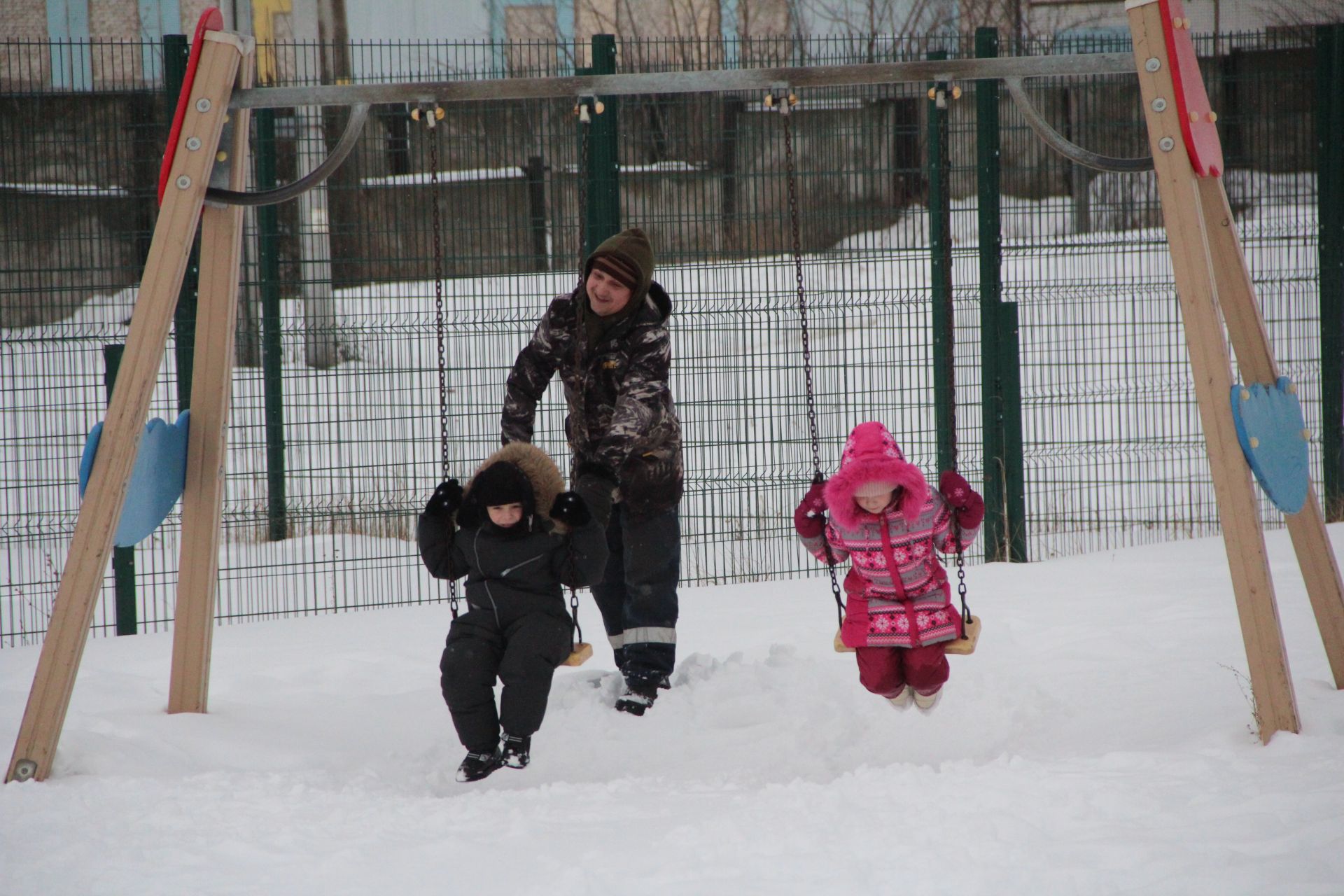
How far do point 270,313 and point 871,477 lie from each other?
362 cm

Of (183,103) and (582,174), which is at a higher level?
(183,103)

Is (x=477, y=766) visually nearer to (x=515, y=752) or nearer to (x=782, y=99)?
(x=515, y=752)

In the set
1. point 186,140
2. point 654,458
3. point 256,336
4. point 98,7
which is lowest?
point 654,458

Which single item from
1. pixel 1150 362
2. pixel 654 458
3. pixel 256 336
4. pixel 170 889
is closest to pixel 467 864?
pixel 170 889

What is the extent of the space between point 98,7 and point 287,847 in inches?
689

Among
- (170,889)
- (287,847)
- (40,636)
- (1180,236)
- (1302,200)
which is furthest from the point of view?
(1302,200)

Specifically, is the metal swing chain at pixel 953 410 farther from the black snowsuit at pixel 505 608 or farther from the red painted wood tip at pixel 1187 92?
the black snowsuit at pixel 505 608

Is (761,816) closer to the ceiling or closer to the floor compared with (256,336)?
closer to the floor

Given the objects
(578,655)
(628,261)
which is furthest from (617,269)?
(578,655)

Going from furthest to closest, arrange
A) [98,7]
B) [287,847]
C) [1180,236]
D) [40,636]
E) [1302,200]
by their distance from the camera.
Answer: [98,7] < [1302,200] < [40,636] < [1180,236] < [287,847]

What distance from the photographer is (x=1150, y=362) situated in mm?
7594

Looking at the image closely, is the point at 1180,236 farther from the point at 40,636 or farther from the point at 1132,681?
the point at 40,636

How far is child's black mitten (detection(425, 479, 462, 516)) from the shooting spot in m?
3.85

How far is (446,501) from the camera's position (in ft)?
12.7
